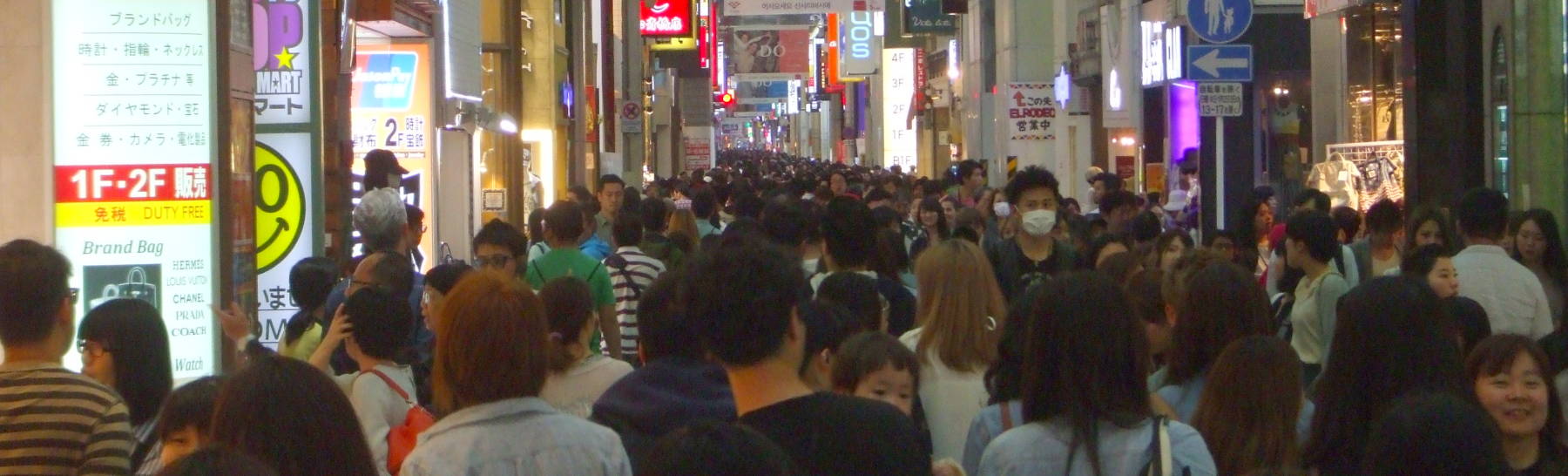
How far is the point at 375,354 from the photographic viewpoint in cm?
545

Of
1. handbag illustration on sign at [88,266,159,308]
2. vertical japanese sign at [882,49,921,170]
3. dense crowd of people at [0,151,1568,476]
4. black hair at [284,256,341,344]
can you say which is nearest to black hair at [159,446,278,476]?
dense crowd of people at [0,151,1568,476]

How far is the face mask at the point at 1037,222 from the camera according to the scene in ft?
29.4

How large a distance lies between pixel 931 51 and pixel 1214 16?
4324cm

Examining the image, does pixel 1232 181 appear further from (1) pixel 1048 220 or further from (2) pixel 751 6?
(1) pixel 1048 220

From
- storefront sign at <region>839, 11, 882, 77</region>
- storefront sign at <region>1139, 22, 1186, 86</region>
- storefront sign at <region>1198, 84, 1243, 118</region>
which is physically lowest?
storefront sign at <region>1198, 84, 1243, 118</region>

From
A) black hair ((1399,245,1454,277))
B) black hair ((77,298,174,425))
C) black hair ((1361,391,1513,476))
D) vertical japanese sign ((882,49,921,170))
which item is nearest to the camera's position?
black hair ((1361,391,1513,476))

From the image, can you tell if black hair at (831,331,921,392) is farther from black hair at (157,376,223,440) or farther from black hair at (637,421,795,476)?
black hair at (637,421,795,476)

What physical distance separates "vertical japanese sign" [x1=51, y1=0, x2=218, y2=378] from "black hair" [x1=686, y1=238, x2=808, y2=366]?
5.26 metres

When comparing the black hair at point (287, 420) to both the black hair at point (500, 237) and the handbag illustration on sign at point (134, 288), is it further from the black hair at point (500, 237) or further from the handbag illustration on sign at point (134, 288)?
the black hair at point (500, 237)

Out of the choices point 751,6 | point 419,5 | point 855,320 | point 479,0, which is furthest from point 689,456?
point 751,6

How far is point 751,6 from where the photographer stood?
33.6 meters

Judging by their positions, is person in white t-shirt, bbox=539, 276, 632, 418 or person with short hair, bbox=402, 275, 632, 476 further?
person in white t-shirt, bbox=539, 276, 632, 418

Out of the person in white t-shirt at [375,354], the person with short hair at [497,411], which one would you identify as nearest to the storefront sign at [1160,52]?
the person in white t-shirt at [375,354]

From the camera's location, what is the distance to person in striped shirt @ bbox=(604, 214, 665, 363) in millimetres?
9211
